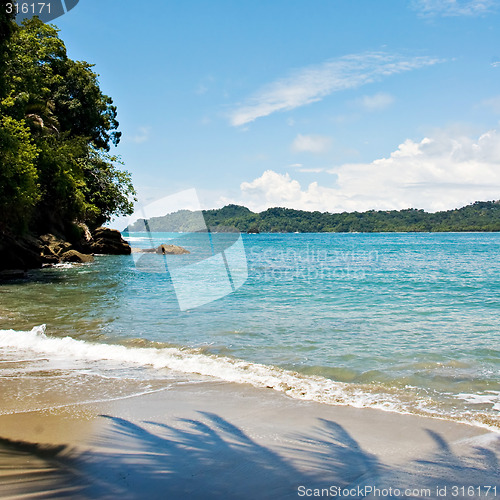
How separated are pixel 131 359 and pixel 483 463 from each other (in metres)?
5.82

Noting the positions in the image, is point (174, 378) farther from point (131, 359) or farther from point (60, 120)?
point (60, 120)

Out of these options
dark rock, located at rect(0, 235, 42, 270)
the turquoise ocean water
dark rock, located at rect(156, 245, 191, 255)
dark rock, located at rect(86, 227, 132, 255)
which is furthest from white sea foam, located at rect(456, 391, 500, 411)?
dark rock, located at rect(156, 245, 191, 255)

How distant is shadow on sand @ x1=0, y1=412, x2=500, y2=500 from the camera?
10.9 feet

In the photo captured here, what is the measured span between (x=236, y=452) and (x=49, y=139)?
28390 millimetres

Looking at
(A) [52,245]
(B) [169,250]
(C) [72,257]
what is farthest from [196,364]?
(B) [169,250]

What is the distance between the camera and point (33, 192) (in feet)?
65.9

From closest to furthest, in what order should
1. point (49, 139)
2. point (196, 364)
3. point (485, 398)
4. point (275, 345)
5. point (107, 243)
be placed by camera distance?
1. point (485, 398)
2. point (196, 364)
3. point (275, 345)
4. point (49, 139)
5. point (107, 243)

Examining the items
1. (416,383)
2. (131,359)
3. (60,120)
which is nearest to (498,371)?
(416,383)

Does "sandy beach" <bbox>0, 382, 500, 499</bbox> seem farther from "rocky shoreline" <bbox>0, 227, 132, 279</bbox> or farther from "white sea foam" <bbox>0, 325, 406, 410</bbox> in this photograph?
"rocky shoreline" <bbox>0, 227, 132, 279</bbox>

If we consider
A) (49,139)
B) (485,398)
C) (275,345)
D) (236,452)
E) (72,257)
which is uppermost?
(49,139)

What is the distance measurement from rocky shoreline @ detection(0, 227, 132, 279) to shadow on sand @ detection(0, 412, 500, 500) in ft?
61.8

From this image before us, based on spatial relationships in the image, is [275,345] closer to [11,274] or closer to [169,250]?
[11,274]

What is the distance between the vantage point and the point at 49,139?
2752cm

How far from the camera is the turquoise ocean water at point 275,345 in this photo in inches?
243
